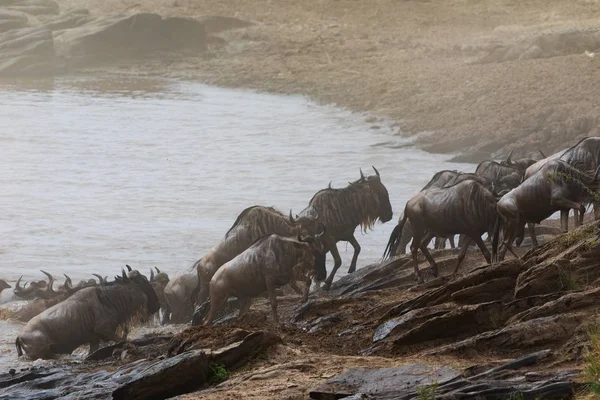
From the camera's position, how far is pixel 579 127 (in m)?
24.1

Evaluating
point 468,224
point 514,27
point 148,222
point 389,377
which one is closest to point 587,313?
point 389,377

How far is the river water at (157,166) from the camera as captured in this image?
66.2ft

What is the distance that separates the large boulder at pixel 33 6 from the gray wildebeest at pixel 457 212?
36.7m

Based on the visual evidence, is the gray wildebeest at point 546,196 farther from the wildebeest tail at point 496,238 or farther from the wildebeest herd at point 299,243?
the wildebeest tail at point 496,238

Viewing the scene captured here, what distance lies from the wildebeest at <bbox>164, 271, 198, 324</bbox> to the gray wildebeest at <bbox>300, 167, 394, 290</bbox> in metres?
1.56

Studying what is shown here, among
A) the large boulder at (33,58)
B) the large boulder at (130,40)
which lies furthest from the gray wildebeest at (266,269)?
the large boulder at (33,58)

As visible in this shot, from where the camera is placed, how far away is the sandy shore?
26.2m

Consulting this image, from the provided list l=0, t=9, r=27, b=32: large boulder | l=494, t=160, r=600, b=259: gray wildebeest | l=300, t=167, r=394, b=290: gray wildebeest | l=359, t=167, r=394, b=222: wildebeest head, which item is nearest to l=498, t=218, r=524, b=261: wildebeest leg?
l=494, t=160, r=600, b=259: gray wildebeest

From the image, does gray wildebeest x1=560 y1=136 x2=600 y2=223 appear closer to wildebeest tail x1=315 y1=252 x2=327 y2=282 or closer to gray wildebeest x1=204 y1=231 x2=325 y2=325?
gray wildebeest x1=204 y1=231 x2=325 y2=325

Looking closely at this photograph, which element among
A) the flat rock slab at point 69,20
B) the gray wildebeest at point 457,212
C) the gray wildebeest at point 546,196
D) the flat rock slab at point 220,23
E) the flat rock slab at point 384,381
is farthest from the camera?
the flat rock slab at point 69,20

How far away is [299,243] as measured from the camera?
38.1 ft

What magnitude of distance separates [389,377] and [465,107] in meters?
21.6

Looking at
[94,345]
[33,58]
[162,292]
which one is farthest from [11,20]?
[94,345]

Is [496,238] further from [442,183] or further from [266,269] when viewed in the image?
[442,183]
